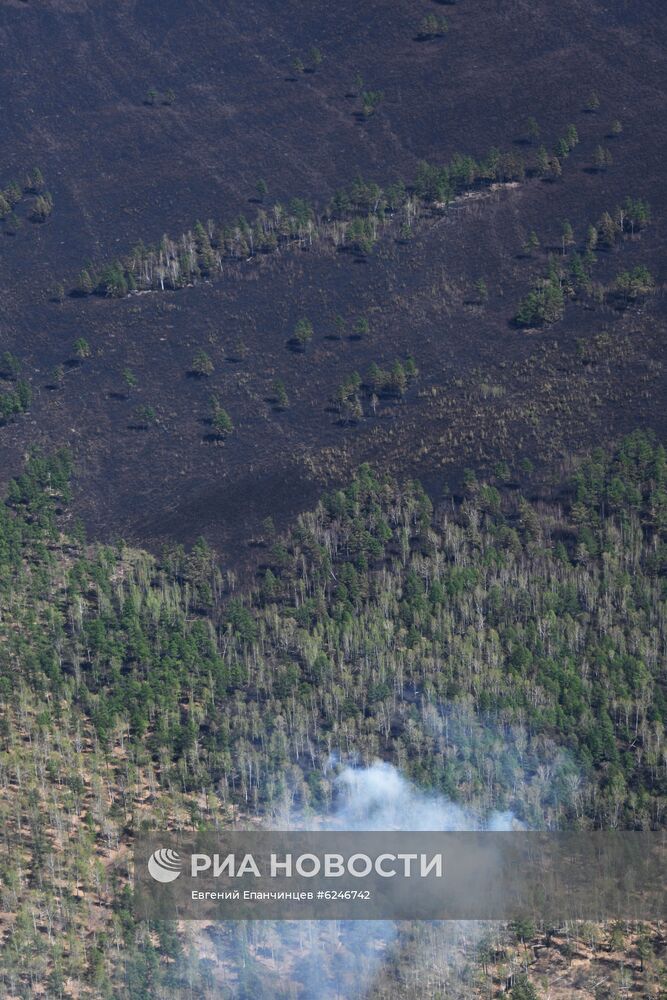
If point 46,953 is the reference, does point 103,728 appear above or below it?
above

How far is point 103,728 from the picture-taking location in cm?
19438

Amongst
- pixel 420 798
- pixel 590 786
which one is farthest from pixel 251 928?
pixel 590 786

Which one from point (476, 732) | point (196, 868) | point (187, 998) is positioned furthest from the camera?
point (476, 732)

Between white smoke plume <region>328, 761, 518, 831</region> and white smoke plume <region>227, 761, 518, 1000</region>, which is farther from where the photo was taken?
white smoke plume <region>328, 761, 518, 831</region>

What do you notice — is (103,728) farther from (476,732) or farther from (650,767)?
(650,767)

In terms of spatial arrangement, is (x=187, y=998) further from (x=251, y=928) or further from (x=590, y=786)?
(x=590, y=786)

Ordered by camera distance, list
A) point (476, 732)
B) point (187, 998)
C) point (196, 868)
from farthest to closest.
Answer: point (476, 732), point (196, 868), point (187, 998)

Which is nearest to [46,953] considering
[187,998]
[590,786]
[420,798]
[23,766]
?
[187,998]

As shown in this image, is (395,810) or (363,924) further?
(395,810)

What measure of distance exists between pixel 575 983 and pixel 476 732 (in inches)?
1306

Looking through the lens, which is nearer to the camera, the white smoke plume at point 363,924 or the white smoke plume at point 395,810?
the white smoke plume at point 363,924

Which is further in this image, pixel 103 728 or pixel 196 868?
pixel 103 728

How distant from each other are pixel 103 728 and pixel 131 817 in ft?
41.6

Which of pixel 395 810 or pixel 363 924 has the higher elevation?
pixel 395 810
